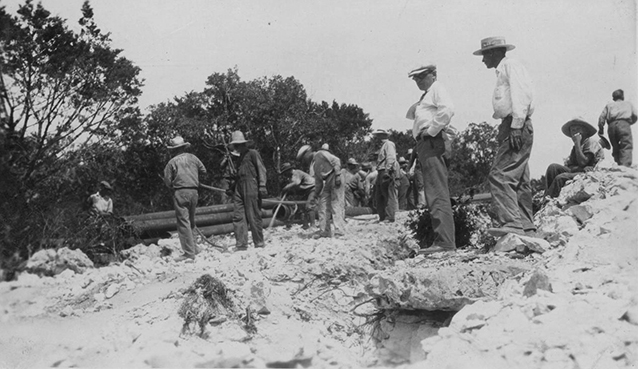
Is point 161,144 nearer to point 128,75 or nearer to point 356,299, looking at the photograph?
point 128,75

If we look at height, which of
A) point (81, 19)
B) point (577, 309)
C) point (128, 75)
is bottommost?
point (577, 309)

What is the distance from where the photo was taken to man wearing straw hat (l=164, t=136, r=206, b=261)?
27.5 ft

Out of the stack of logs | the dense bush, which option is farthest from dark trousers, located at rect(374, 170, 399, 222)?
the dense bush

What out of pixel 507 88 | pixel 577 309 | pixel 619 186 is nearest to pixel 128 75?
pixel 507 88

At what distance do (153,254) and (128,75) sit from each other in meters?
2.88

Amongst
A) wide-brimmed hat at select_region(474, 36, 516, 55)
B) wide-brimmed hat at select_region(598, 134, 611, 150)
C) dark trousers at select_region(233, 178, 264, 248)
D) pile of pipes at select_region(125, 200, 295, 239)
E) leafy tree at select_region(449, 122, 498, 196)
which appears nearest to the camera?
wide-brimmed hat at select_region(474, 36, 516, 55)

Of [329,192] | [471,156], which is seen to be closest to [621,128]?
[329,192]

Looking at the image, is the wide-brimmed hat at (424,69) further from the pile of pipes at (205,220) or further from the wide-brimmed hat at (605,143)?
the pile of pipes at (205,220)

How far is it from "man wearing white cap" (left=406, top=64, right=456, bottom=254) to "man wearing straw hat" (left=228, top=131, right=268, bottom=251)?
3.25m

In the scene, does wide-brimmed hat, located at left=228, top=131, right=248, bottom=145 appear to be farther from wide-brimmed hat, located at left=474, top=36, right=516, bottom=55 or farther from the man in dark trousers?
the man in dark trousers

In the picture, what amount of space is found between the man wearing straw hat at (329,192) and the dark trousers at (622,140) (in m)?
4.05

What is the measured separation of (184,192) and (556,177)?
199 inches

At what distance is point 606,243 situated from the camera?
457 cm

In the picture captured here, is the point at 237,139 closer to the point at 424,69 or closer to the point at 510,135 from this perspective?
the point at 424,69
